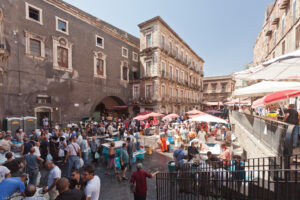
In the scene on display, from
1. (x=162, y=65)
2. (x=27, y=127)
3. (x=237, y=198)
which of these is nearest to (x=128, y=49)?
(x=162, y=65)

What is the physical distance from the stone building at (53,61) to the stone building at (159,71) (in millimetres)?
4327

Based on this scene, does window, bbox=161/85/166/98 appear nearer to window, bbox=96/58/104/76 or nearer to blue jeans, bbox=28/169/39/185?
window, bbox=96/58/104/76

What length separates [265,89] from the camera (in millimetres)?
4723

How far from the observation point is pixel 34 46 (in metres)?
14.4

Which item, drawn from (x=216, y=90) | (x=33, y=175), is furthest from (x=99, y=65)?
(x=216, y=90)

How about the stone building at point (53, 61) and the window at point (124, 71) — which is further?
the window at point (124, 71)

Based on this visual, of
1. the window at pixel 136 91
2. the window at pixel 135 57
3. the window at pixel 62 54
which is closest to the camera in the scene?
the window at pixel 62 54

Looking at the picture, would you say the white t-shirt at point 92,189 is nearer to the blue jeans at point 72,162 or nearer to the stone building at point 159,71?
the blue jeans at point 72,162

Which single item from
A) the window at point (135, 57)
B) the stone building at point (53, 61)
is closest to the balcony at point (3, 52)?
the stone building at point (53, 61)

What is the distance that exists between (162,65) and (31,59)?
1732cm

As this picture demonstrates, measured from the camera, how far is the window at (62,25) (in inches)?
629

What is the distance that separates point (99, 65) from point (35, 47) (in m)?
7.55

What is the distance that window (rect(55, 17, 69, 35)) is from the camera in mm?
15977

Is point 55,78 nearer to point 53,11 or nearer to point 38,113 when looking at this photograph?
point 38,113
